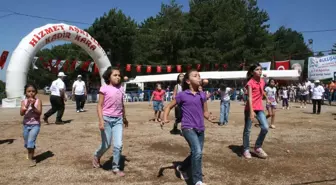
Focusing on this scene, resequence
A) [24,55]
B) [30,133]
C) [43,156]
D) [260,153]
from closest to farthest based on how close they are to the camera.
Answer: [30,133]
[260,153]
[43,156]
[24,55]

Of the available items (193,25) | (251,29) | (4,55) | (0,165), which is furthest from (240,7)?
(0,165)

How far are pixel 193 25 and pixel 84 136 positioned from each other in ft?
131

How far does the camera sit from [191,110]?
15.3ft

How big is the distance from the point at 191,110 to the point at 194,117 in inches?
4.2

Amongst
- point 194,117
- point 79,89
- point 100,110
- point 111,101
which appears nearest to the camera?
point 194,117

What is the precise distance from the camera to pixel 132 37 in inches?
1745

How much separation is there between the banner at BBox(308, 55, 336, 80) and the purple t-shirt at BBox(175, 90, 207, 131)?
2350 centimetres

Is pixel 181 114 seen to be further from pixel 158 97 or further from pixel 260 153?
pixel 158 97

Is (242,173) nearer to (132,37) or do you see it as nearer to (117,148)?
(117,148)

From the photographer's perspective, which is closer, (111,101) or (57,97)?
(111,101)

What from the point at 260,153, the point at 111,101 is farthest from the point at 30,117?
the point at 260,153

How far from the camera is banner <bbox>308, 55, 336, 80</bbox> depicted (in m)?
25.1

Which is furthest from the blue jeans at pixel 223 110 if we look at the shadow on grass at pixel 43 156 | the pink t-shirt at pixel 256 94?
the shadow on grass at pixel 43 156

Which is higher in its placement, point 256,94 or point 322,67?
point 322,67
